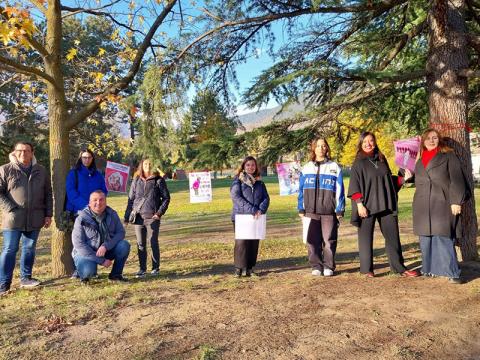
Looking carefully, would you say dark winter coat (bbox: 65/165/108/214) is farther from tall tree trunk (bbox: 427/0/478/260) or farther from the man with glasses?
tall tree trunk (bbox: 427/0/478/260)

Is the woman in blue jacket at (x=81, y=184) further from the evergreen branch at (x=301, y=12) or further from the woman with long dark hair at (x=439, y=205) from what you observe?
the woman with long dark hair at (x=439, y=205)

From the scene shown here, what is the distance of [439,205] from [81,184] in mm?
4558

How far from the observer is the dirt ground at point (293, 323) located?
3258mm

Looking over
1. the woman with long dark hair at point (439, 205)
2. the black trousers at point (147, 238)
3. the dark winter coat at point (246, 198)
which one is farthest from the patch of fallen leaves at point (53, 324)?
the woman with long dark hair at point (439, 205)

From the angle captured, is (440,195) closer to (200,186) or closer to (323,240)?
(323,240)

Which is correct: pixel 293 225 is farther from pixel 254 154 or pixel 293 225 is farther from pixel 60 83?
pixel 60 83

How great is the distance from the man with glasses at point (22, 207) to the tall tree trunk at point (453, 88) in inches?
208

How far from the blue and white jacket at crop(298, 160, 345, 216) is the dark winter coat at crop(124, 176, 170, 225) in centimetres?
199

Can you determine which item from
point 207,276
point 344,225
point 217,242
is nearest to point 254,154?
point 207,276

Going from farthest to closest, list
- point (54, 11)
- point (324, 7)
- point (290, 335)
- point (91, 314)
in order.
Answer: point (54, 11) → point (324, 7) → point (91, 314) → point (290, 335)

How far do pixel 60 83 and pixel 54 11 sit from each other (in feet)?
3.49

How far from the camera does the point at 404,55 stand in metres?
7.27

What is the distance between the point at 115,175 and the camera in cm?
1053

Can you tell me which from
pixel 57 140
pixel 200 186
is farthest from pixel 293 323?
pixel 200 186
